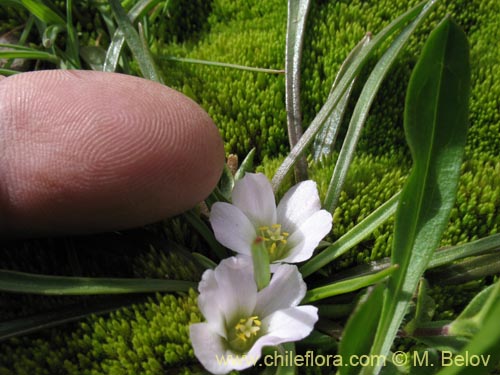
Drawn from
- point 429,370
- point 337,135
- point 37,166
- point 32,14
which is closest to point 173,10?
point 32,14

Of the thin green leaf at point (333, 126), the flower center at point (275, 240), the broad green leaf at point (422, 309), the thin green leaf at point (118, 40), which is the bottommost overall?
the broad green leaf at point (422, 309)

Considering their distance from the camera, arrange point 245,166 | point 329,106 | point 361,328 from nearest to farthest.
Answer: point 361,328 → point 329,106 → point 245,166

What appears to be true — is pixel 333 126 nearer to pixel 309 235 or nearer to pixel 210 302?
pixel 309 235

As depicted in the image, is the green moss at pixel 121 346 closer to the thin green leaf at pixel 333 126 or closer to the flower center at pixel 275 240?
the flower center at pixel 275 240

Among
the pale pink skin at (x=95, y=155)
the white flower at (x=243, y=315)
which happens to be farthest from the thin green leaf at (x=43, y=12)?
the white flower at (x=243, y=315)

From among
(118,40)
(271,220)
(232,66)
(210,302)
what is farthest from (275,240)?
(118,40)

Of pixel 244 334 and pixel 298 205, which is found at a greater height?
pixel 298 205
